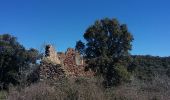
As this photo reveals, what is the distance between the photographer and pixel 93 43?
23.5m

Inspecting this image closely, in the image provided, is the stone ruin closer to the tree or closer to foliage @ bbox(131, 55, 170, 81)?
the tree

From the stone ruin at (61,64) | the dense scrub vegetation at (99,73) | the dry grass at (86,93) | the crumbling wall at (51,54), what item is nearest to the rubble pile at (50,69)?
the stone ruin at (61,64)

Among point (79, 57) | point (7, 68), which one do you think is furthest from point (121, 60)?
point (7, 68)

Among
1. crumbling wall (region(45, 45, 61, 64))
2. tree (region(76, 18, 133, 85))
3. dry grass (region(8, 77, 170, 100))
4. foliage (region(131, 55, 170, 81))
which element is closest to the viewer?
dry grass (region(8, 77, 170, 100))

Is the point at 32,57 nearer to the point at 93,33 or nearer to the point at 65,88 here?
the point at 93,33

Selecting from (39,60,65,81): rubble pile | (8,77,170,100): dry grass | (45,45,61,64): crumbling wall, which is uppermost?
(45,45,61,64): crumbling wall

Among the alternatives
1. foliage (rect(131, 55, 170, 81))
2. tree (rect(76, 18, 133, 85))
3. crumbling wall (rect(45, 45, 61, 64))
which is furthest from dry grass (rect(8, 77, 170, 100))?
foliage (rect(131, 55, 170, 81))

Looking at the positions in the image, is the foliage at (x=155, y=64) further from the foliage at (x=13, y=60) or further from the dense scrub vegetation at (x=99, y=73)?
the foliage at (x=13, y=60)

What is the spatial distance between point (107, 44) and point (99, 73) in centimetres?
276

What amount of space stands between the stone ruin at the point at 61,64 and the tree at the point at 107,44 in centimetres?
94

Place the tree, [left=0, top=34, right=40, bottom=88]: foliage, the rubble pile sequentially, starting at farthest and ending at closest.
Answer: [left=0, top=34, right=40, bottom=88]: foliage
the rubble pile
the tree

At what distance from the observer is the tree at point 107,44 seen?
22.8 meters

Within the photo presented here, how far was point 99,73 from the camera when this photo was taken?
845 inches

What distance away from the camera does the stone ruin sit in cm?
2386
